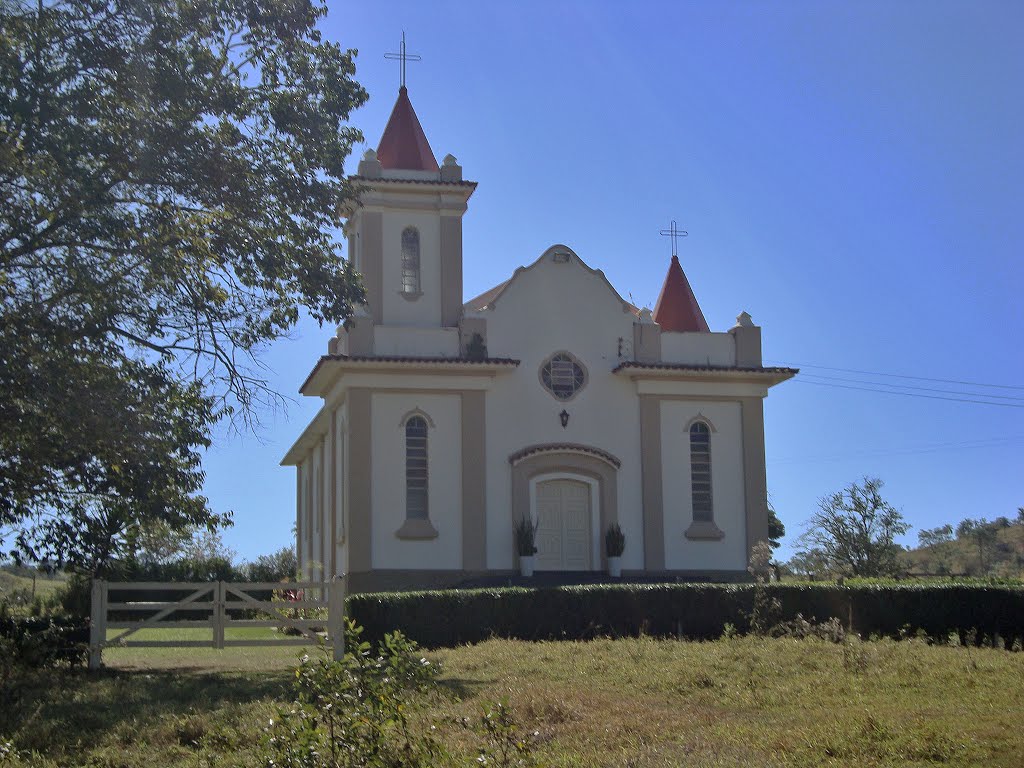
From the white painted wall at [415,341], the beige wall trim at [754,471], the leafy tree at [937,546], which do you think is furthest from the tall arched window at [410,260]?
the leafy tree at [937,546]

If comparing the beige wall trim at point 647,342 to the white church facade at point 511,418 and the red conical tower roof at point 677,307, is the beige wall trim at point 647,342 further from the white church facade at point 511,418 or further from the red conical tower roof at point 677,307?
the red conical tower roof at point 677,307

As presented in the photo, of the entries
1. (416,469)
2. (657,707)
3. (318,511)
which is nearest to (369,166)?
(416,469)

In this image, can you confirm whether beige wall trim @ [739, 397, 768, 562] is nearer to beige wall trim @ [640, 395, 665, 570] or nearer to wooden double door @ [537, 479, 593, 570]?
beige wall trim @ [640, 395, 665, 570]

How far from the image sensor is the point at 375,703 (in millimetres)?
8750

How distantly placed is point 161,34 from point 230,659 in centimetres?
1073

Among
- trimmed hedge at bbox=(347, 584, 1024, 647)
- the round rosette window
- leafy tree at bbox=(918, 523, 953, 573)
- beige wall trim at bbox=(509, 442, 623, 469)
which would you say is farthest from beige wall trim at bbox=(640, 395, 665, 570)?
leafy tree at bbox=(918, 523, 953, 573)

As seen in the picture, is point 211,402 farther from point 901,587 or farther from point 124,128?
point 901,587

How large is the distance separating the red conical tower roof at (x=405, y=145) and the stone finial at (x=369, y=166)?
49cm

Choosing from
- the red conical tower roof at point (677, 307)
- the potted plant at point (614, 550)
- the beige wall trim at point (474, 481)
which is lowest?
the potted plant at point (614, 550)

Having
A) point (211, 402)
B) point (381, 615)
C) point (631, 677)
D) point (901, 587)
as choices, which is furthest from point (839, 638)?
point (211, 402)

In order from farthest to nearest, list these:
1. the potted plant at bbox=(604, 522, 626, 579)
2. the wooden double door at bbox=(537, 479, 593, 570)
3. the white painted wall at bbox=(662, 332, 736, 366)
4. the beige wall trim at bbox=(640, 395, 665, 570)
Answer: the white painted wall at bbox=(662, 332, 736, 366) < the wooden double door at bbox=(537, 479, 593, 570) < the beige wall trim at bbox=(640, 395, 665, 570) < the potted plant at bbox=(604, 522, 626, 579)

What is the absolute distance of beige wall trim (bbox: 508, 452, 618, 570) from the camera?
97.2 feet

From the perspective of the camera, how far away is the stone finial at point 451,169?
31531 millimetres

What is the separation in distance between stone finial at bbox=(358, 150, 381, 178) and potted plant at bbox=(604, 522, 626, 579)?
1089cm
